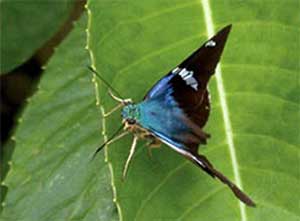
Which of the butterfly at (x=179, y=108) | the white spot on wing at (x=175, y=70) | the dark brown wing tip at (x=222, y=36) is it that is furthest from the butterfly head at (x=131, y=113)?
the dark brown wing tip at (x=222, y=36)

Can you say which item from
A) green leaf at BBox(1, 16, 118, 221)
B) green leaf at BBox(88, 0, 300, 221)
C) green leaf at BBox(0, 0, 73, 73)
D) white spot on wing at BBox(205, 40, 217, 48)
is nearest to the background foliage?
green leaf at BBox(88, 0, 300, 221)

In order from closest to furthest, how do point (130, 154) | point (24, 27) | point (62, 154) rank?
point (130, 154), point (62, 154), point (24, 27)

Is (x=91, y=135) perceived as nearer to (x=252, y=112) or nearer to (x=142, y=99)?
(x=142, y=99)

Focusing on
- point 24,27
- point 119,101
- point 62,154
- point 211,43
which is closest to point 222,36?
point 211,43

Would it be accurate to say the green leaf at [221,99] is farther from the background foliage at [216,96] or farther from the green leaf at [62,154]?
the green leaf at [62,154]

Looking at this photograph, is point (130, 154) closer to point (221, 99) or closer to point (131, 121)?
point (131, 121)

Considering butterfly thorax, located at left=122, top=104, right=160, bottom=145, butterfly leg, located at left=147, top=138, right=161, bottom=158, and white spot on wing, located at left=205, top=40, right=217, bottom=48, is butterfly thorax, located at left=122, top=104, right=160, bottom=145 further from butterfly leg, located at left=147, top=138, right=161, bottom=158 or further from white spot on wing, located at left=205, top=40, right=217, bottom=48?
white spot on wing, located at left=205, top=40, right=217, bottom=48

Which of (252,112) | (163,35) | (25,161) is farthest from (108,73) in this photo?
(25,161)
